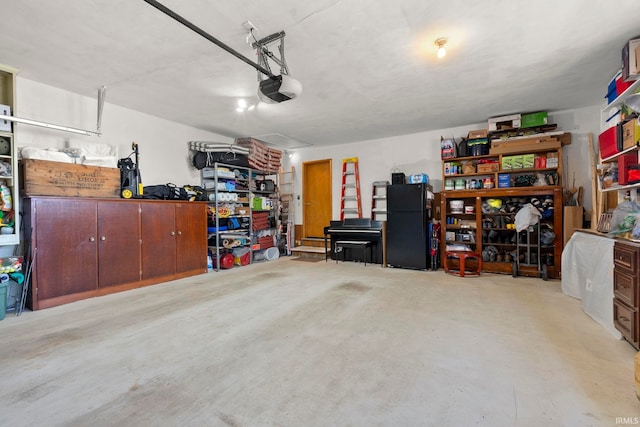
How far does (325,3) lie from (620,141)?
3197mm

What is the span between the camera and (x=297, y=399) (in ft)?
5.21

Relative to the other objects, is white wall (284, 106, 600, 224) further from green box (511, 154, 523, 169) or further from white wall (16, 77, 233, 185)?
white wall (16, 77, 233, 185)

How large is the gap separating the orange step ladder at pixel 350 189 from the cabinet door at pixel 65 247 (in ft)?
15.6

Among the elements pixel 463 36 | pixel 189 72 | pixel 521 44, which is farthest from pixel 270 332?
pixel 521 44

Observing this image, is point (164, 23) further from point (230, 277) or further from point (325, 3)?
point (230, 277)

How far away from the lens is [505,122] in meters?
4.96

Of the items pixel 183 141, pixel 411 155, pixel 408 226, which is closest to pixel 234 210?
pixel 183 141

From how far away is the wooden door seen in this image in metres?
7.20

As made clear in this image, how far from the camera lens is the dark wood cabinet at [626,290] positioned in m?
2.05

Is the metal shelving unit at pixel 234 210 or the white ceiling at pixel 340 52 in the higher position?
the white ceiling at pixel 340 52

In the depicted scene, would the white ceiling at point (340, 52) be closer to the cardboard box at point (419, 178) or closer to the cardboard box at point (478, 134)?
the cardboard box at point (478, 134)

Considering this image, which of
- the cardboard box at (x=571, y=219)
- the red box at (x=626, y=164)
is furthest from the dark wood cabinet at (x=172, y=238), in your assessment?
the cardboard box at (x=571, y=219)

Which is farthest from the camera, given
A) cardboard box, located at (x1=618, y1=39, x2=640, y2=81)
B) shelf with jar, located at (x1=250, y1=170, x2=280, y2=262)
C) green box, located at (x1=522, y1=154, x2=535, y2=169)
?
shelf with jar, located at (x1=250, y1=170, x2=280, y2=262)

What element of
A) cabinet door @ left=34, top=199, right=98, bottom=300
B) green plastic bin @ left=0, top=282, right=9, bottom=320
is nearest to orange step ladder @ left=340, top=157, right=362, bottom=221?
cabinet door @ left=34, top=199, right=98, bottom=300
